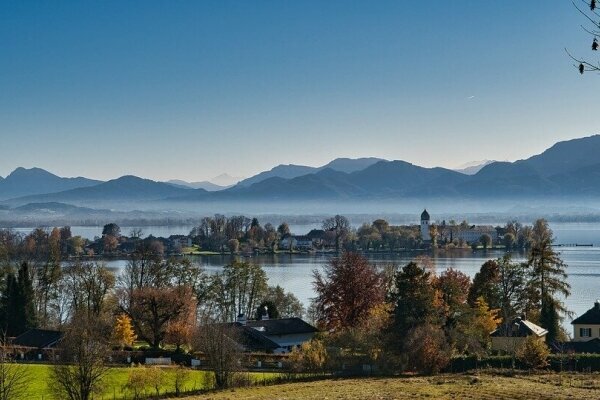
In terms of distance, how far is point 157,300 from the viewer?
44219 millimetres

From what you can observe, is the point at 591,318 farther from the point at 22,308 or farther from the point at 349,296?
the point at 22,308

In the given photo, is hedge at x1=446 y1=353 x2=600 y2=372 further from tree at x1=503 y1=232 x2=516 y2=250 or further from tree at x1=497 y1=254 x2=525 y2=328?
tree at x1=503 y1=232 x2=516 y2=250

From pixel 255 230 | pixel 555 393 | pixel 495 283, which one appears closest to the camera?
pixel 555 393

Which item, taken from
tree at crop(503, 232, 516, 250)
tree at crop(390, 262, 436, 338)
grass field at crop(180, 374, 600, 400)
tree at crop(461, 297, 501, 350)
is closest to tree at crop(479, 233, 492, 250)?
tree at crop(503, 232, 516, 250)

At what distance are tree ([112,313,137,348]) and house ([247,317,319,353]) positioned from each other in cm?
687

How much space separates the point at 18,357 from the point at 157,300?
26.2 ft

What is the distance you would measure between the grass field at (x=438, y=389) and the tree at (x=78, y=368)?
13.1ft

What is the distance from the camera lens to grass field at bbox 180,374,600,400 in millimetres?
26081

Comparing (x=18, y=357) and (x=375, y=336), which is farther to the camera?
(x=18, y=357)

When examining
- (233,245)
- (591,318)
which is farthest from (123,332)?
(233,245)

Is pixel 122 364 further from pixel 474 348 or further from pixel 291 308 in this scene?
pixel 291 308

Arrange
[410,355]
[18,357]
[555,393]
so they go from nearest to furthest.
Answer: [555,393] → [410,355] → [18,357]

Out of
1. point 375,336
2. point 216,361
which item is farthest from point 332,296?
point 216,361

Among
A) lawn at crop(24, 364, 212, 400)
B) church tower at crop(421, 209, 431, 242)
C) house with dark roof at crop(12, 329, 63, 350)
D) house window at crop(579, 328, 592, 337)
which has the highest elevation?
church tower at crop(421, 209, 431, 242)
